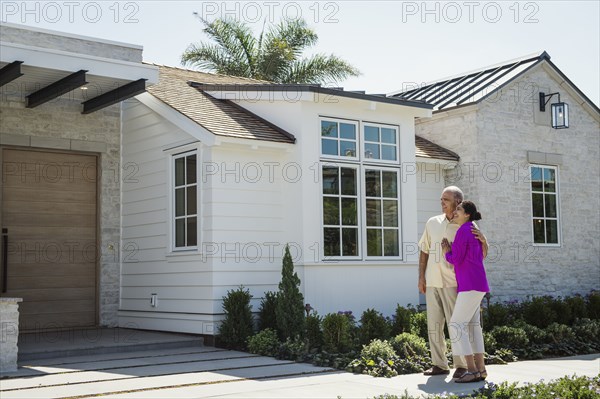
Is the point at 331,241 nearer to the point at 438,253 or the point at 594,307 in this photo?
the point at 438,253

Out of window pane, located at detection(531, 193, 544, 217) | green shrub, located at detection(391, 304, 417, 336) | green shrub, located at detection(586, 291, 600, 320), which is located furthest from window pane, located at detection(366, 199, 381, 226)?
window pane, located at detection(531, 193, 544, 217)

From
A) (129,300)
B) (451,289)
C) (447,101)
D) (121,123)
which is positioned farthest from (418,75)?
(451,289)

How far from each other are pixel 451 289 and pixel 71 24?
25.8 feet

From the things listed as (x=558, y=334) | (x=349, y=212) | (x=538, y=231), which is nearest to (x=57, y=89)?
(x=349, y=212)

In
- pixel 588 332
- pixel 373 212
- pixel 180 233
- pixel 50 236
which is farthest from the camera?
pixel 50 236

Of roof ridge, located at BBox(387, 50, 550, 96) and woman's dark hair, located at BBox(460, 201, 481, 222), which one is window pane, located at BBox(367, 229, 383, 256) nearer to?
woman's dark hair, located at BBox(460, 201, 481, 222)

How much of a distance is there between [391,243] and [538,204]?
4.71 m

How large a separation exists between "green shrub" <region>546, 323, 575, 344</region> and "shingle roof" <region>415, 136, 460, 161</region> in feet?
13.9

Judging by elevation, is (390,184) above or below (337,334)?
above

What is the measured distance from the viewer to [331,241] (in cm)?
1138

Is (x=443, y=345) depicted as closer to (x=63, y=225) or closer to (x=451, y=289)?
(x=451, y=289)

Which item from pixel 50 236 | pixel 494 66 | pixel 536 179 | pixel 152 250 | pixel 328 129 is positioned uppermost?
pixel 494 66

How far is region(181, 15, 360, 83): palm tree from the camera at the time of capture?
2522 cm

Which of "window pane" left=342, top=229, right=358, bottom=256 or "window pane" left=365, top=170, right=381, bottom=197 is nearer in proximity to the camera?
"window pane" left=342, top=229, right=358, bottom=256
